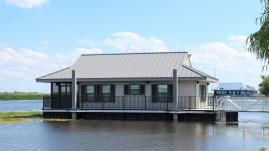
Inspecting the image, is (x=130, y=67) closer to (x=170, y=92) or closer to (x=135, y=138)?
(x=170, y=92)

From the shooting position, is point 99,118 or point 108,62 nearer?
point 99,118

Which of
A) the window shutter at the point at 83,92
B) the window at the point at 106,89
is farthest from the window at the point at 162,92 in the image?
the window shutter at the point at 83,92

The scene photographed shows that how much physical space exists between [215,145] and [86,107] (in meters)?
18.7

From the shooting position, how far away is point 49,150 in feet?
63.9

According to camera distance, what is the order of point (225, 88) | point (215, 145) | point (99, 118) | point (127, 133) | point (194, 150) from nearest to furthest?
point (194, 150), point (215, 145), point (127, 133), point (99, 118), point (225, 88)

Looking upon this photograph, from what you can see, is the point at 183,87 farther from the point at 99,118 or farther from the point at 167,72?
the point at 99,118

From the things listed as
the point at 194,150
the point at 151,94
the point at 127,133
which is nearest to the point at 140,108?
the point at 151,94

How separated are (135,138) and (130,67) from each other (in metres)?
16.1

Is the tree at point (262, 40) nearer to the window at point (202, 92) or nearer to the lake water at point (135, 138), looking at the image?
the lake water at point (135, 138)

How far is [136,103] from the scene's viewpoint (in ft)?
123

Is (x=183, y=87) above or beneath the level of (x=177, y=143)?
above

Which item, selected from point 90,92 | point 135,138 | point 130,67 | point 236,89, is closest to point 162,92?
point 130,67

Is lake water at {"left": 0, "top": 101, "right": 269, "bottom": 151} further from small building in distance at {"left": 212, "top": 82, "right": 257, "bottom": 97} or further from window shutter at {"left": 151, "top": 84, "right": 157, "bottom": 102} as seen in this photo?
small building in distance at {"left": 212, "top": 82, "right": 257, "bottom": 97}

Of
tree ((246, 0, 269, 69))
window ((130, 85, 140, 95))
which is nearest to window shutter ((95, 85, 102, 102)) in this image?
window ((130, 85, 140, 95))
